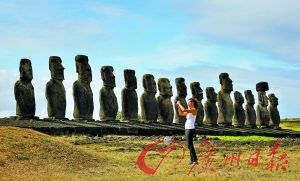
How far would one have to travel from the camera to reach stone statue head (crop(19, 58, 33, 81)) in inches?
1144

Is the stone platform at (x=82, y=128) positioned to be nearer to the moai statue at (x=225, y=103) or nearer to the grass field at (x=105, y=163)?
the grass field at (x=105, y=163)

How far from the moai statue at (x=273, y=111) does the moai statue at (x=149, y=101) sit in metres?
16.3

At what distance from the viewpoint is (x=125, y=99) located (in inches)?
1416

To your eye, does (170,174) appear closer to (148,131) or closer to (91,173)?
(91,173)

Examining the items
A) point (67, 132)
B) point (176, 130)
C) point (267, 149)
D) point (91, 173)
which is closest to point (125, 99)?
point (176, 130)

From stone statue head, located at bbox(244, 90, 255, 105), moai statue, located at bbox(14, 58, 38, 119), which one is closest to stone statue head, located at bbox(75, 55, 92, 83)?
moai statue, located at bbox(14, 58, 38, 119)

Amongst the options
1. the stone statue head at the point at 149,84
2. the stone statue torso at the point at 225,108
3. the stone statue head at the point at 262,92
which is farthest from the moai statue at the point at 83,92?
the stone statue head at the point at 262,92

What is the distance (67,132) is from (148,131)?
594cm

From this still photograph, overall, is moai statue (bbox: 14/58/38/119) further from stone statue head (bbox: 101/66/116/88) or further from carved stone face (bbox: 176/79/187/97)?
carved stone face (bbox: 176/79/187/97)

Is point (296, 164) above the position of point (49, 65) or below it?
below

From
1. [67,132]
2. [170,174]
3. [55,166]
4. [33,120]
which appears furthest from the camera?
[33,120]

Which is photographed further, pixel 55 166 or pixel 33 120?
pixel 33 120

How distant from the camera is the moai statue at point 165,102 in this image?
39.6 m

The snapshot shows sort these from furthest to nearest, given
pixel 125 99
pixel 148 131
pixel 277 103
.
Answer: pixel 277 103 < pixel 125 99 < pixel 148 131
